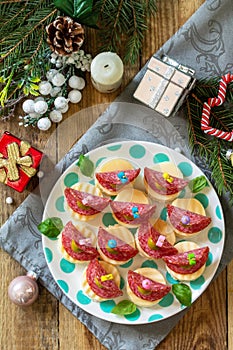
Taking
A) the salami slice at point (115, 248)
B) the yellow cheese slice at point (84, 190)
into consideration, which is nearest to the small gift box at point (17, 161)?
the yellow cheese slice at point (84, 190)

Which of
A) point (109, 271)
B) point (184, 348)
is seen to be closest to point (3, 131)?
point (109, 271)

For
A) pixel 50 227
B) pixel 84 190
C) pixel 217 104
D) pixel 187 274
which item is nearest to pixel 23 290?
pixel 50 227

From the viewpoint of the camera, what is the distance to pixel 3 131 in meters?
1.44

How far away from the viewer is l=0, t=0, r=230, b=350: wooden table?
1.42 metres

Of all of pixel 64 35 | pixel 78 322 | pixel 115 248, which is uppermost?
pixel 64 35

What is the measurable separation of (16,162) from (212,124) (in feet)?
1.46

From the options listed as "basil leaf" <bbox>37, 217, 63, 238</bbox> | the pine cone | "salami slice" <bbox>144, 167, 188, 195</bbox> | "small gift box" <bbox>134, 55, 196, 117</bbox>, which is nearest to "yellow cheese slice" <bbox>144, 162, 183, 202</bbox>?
"salami slice" <bbox>144, 167, 188, 195</bbox>

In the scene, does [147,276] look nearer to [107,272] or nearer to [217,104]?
[107,272]

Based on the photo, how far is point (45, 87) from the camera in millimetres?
1390

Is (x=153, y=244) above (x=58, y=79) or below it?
below

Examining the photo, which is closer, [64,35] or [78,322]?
[64,35]

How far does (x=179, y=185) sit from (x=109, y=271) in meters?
0.24

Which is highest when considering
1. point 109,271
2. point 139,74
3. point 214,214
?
point 139,74

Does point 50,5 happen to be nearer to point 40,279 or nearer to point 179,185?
point 179,185
